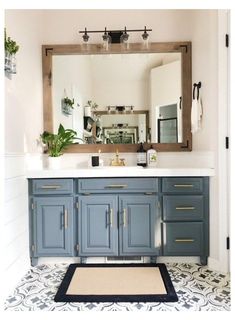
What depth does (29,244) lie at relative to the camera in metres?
2.54

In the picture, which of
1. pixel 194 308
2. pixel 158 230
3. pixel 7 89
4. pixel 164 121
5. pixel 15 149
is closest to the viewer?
pixel 194 308

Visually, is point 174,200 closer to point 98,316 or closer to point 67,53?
point 98,316

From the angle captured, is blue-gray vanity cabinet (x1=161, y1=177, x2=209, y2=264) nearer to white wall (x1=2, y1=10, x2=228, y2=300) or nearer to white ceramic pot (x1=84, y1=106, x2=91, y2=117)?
white wall (x1=2, y1=10, x2=228, y2=300)

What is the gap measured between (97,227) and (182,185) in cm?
85

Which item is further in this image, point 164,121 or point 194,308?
point 164,121

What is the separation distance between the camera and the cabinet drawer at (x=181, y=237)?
2508 millimetres

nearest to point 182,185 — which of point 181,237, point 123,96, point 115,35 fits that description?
point 181,237

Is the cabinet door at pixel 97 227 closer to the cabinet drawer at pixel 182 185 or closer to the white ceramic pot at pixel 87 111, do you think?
the cabinet drawer at pixel 182 185

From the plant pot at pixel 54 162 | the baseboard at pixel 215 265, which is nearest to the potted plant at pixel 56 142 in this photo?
→ the plant pot at pixel 54 162

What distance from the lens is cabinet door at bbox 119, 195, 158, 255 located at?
2.51m

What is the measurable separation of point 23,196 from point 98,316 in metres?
1.58

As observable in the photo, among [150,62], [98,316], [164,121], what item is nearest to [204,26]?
[150,62]

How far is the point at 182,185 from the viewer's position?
252cm

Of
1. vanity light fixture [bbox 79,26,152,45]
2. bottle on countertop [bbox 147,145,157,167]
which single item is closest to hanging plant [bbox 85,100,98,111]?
vanity light fixture [bbox 79,26,152,45]
